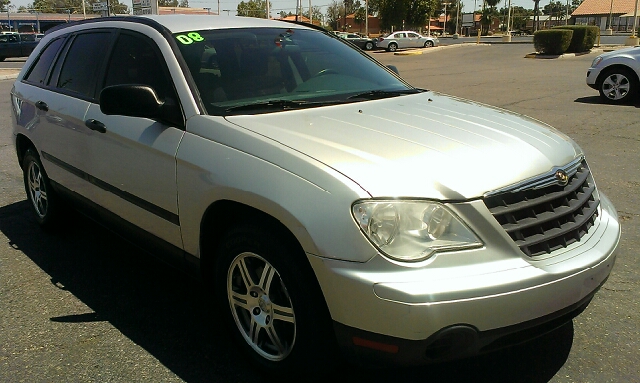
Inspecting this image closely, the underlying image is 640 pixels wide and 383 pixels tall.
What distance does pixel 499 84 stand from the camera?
1691cm

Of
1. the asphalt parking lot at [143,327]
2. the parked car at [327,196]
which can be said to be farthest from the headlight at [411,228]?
the asphalt parking lot at [143,327]

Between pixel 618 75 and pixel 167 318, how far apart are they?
10942 millimetres

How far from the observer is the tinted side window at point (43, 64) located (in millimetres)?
4930

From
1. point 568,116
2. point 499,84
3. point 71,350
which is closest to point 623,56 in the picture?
point 568,116

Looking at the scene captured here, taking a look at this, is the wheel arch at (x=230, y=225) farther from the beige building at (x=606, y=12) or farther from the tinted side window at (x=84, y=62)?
the beige building at (x=606, y=12)

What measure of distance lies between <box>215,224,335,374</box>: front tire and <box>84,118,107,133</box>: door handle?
1341 millimetres

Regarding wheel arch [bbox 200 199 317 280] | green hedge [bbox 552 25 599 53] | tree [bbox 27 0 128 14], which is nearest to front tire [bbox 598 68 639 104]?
wheel arch [bbox 200 199 317 280]

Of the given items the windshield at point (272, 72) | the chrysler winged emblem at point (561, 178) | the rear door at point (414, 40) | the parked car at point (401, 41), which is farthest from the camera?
the rear door at point (414, 40)

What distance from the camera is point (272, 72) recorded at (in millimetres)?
3729

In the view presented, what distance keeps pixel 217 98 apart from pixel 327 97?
0.68m

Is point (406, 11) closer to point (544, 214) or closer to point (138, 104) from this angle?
point (138, 104)

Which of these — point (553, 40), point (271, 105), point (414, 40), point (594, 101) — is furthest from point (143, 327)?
point (414, 40)

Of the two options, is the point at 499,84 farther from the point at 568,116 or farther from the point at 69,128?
the point at 69,128

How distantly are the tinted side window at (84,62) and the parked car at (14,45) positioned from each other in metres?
34.5
